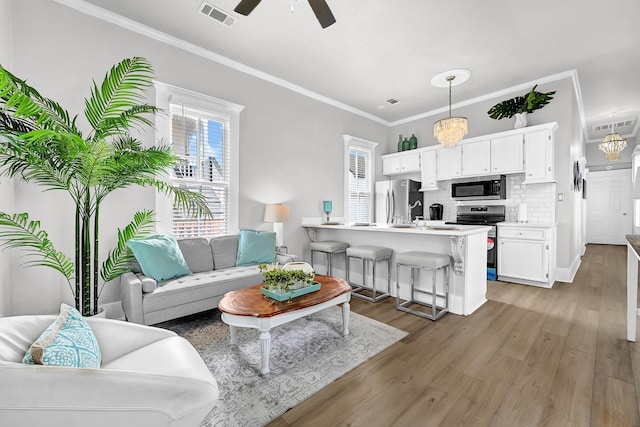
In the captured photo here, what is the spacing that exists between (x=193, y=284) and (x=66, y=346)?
164 centimetres

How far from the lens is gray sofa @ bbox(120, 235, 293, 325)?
2.46 m

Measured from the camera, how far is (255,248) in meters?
3.57

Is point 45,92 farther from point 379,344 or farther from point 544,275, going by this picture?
point 544,275

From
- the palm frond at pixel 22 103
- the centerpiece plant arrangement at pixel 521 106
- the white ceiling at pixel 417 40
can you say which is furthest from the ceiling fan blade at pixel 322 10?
the centerpiece plant arrangement at pixel 521 106

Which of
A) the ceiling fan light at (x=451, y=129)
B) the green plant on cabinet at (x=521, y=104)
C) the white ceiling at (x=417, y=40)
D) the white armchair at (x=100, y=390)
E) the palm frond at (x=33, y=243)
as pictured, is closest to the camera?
the white armchair at (x=100, y=390)

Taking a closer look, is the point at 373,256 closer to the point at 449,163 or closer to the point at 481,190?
the point at 481,190

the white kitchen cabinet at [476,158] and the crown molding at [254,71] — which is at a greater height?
the crown molding at [254,71]

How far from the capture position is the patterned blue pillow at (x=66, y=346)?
1.03m

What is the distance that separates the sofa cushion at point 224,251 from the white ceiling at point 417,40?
2.47m

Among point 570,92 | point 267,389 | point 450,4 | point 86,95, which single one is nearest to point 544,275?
point 570,92

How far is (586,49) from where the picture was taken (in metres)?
3.59

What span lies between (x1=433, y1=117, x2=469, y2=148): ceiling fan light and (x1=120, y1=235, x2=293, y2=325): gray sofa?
2.73m

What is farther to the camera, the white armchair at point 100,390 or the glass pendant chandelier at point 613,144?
the glass pendant chandelier at point 613,144

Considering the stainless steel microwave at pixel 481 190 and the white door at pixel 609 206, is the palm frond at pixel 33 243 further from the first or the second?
the white door at pixel 609 206
